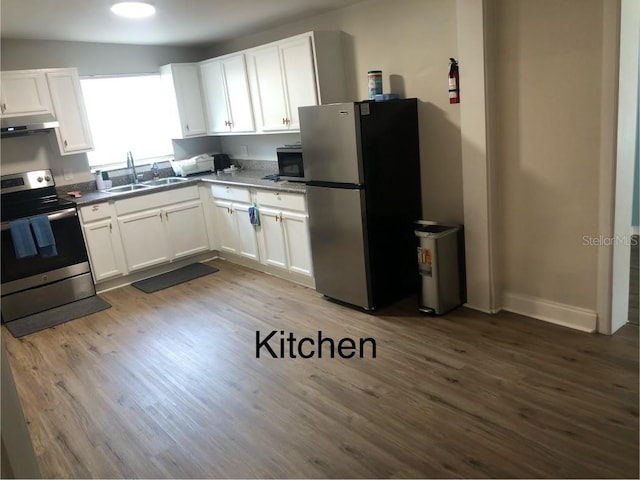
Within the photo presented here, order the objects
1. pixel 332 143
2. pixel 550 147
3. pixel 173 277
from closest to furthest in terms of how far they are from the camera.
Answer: pixel 550 147 < pixel 332 143 < pixel 173 277

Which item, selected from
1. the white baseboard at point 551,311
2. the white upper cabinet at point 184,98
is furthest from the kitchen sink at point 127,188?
the white baseboard at point 551,311

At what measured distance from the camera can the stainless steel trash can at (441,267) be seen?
3469mm

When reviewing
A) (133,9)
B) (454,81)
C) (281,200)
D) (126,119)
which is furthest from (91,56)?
(454,81)

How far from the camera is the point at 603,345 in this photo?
293 cm

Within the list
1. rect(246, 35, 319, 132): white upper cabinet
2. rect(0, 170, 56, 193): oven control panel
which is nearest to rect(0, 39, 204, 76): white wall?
rect(0, 170, 56, 193): oven control panel

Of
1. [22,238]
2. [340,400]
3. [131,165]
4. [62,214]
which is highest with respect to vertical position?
[131,165]

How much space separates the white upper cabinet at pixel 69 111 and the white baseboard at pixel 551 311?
409cm

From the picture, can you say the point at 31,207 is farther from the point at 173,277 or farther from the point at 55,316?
the point at 173,277

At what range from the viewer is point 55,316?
14.3 feet

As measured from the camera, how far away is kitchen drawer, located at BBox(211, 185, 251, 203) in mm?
4823

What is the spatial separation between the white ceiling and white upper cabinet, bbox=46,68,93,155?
354 mm

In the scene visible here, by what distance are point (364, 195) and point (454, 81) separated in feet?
3.24

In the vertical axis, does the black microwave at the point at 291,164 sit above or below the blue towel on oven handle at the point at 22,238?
above

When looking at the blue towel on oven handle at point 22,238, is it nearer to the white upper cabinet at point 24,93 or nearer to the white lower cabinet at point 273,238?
the white upper cabinet at point 24,93
